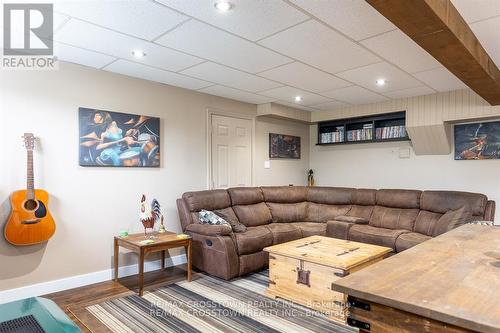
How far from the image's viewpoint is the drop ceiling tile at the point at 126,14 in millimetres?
2035

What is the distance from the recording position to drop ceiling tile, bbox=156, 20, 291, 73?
95.9 inches

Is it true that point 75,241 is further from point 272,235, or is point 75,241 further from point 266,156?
point 266,156

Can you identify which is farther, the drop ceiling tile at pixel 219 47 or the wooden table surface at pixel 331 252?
the wooden table surface at pixel 331 252

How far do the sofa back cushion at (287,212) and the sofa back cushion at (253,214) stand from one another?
118 mm

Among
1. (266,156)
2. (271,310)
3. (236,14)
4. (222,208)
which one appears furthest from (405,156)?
(236,14)

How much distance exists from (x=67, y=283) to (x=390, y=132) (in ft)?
15.8

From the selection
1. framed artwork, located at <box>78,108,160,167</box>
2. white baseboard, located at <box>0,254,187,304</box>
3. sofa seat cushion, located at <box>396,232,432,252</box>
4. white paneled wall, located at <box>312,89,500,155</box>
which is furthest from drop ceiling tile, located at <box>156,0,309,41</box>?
white paneled wall, located at <box>312,89,500,155</box>

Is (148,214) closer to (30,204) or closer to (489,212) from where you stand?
(30,204)

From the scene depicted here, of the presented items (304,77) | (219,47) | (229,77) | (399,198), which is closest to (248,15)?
(219,47)

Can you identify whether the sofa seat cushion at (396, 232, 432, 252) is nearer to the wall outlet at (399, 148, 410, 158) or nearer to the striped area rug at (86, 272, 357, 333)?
the striped area rug at (86, 272, 357, 333)

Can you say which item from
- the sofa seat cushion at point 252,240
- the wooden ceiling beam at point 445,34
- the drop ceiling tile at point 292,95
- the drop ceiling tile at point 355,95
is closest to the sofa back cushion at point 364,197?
the drop ceiling tile at point 355,95

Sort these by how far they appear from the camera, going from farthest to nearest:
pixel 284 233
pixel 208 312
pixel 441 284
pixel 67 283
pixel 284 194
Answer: pixel 284 194 < pixel 284 233 < pixel 67 283 < pixel 208 312 < pixel 441 284

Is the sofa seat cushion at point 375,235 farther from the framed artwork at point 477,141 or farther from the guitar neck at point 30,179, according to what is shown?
the guitar neck at point 30,179

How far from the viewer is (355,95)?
4504 mm
